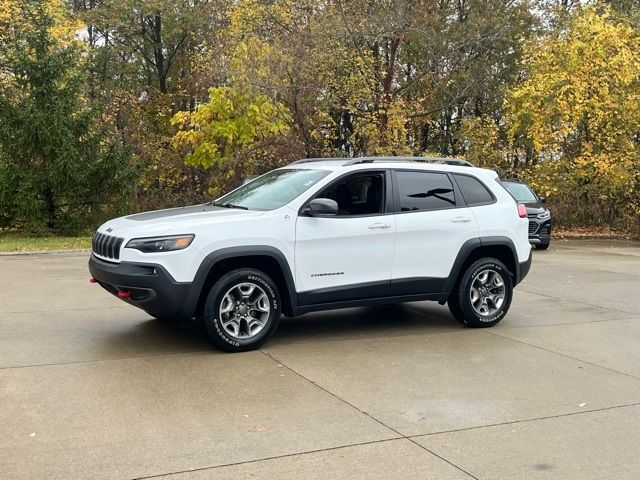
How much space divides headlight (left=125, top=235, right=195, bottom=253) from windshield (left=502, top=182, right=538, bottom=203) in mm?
13917

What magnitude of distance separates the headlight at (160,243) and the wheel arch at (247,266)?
10.1 inches

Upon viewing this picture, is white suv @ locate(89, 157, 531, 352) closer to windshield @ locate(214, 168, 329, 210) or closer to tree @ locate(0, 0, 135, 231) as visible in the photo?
windshield @ locate(214, 168, 329, 210)

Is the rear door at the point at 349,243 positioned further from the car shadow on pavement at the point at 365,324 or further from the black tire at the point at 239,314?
the car shadow on pavement at the point at 365,324

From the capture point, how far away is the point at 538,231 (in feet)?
58.9

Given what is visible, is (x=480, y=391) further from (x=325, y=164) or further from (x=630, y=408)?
(x=325, y=164)

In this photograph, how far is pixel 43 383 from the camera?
19.1 feet

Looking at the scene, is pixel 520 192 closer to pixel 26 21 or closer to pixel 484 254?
pixel 484 254

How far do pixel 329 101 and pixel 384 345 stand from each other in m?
17.1

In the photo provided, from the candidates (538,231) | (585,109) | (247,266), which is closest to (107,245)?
(247,266)

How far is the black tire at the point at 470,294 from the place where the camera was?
8227 mm

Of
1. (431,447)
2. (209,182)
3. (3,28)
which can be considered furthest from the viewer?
(3,28)

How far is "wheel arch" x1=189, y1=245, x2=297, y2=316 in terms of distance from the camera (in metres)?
6.67

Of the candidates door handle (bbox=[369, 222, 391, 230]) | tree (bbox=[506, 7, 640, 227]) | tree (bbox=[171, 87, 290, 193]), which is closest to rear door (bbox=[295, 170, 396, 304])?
door handle (bbox=[369, 222, 391, 230])

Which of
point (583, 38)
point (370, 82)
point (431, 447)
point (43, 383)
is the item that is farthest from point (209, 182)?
point (431, 447)
